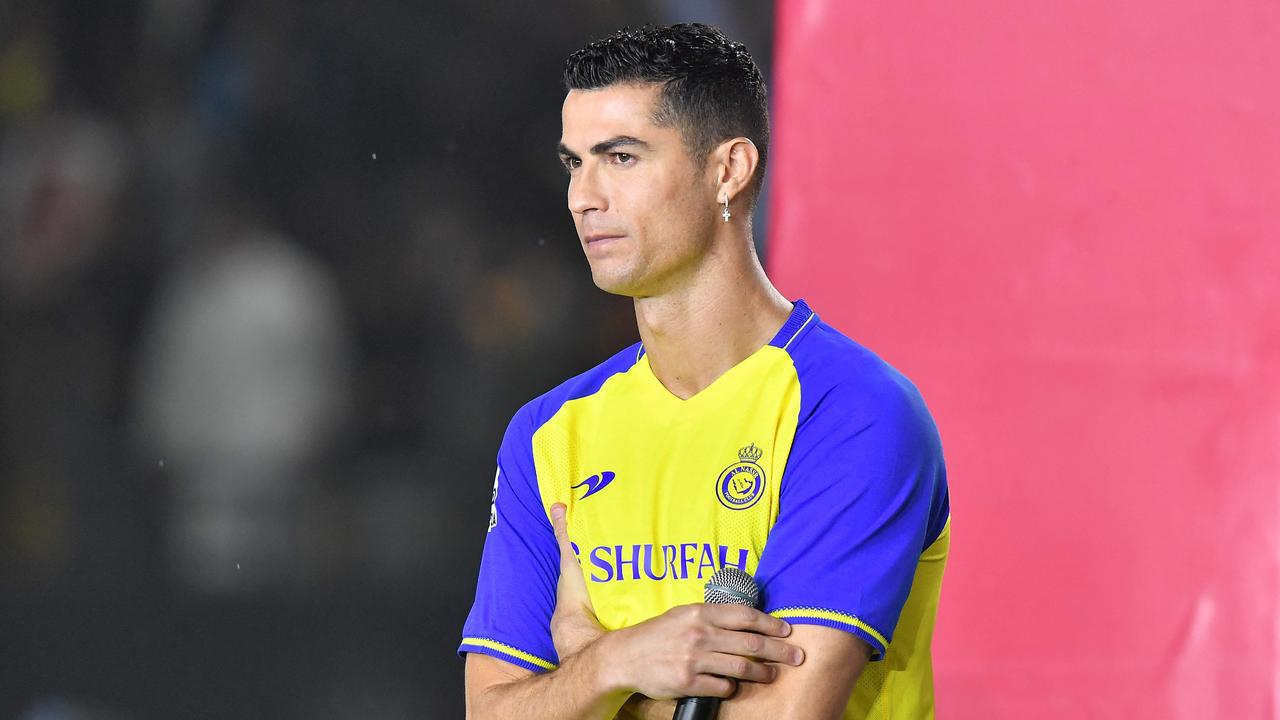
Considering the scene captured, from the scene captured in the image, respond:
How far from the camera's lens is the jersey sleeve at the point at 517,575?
5.82 ft

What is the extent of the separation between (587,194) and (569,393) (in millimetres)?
328

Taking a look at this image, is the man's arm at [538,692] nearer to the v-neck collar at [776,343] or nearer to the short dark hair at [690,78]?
the v-neck collar at [776,343]

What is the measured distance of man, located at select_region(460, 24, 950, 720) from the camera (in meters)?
1.60

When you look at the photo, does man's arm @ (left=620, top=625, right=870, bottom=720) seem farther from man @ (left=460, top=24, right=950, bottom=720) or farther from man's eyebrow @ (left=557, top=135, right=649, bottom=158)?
man's eyebrow @ (left=557, top=135, right=649, bottom=158)

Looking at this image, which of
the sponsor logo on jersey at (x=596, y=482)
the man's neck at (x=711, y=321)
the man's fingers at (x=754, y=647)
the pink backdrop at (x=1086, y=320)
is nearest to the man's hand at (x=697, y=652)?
the man's fingers at (x=754, y=647)

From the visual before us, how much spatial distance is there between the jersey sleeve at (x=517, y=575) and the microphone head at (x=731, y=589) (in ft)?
0.96

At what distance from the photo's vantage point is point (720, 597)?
61.7 inches

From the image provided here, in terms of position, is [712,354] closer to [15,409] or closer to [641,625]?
[641,625]

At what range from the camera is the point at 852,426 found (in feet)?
5.49

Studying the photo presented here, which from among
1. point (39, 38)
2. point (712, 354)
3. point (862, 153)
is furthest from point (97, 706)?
point (862, 153)

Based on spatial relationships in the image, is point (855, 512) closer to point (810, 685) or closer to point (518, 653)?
point (810, 685)

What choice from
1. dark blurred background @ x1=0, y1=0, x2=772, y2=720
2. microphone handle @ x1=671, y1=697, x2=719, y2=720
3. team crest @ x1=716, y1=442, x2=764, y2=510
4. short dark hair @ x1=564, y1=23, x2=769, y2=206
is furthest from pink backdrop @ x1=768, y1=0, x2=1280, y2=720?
microphone handle @ x1=671, y1=697, x2=719, y2=720

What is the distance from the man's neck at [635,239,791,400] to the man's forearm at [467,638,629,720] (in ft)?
1.35

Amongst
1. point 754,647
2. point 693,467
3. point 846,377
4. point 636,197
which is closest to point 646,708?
point 754,647
